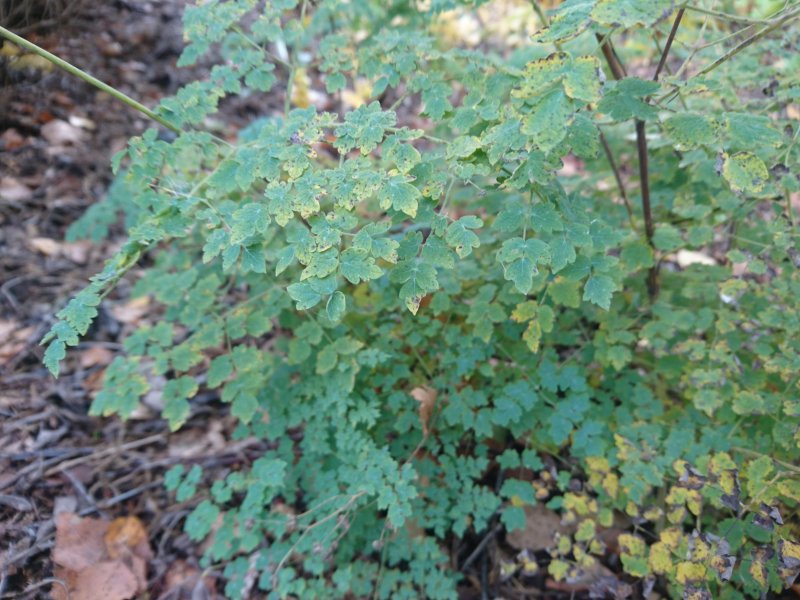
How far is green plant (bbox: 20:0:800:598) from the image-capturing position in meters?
1.28

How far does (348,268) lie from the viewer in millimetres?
1216

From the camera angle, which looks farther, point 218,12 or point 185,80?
point 185,80

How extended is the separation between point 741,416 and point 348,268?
1.25 metres

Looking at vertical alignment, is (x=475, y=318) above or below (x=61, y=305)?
above

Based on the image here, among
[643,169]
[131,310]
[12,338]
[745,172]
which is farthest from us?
[131,310]

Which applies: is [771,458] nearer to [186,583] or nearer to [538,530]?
[538,530]

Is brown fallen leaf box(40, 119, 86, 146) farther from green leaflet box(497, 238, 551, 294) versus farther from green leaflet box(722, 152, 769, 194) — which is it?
green leaflet box(722, 152, 769, 194)

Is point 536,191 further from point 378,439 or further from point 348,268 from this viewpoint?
point 378,439

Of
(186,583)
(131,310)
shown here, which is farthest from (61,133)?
(186,583)

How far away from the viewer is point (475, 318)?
1733mm

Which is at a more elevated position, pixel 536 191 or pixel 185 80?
pixel 536 191

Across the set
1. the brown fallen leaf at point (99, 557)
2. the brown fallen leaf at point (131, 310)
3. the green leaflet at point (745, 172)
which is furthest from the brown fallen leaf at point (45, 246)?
the green leaflet at point (745, 172)

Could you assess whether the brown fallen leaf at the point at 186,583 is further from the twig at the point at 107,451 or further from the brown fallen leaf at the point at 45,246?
the brown fallen leaf at the point at 45,246

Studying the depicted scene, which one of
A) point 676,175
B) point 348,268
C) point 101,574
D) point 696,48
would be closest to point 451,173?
point 348,268
